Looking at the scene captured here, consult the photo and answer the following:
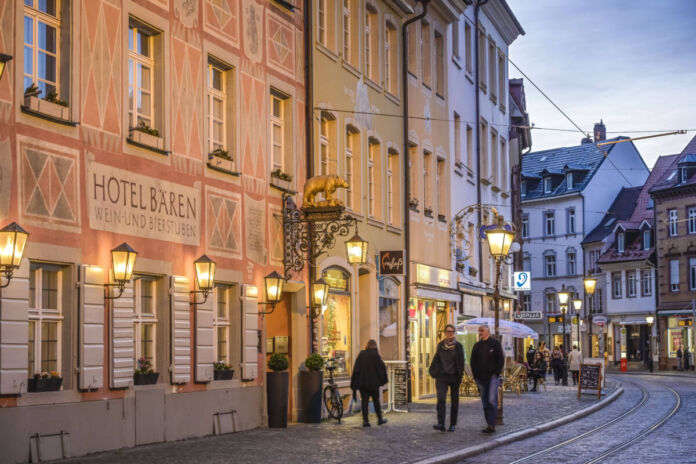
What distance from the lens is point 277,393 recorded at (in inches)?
853

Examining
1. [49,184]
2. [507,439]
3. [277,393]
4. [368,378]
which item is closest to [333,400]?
[368,378]

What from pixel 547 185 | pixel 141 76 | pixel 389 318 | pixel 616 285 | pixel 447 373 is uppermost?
pixel 547 185

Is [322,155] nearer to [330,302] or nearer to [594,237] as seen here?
[330,302]

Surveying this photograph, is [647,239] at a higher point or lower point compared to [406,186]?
higher

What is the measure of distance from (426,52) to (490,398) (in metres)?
16.4

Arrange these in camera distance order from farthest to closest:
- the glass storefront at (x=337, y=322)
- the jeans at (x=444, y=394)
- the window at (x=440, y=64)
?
the window at (x=440, y=64), the glass storefront at (x=337, y=322), the jeans at (x=444, y=394)

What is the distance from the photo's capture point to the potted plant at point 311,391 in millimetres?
22891

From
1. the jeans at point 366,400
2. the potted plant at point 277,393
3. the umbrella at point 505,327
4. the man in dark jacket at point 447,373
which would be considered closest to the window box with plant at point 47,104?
the potted plant at point 277,393

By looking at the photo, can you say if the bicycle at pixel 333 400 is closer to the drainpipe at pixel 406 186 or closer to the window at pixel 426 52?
the drainpipe at pixel 406 186

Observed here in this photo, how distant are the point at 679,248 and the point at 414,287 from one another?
46003 millimetres

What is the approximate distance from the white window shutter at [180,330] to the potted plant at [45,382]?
11.0 ft

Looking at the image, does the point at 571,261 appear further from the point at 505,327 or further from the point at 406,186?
the point at 406,186

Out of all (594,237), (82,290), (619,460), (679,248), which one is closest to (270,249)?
(82,290)

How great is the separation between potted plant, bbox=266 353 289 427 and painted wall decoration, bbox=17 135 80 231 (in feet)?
22.9
